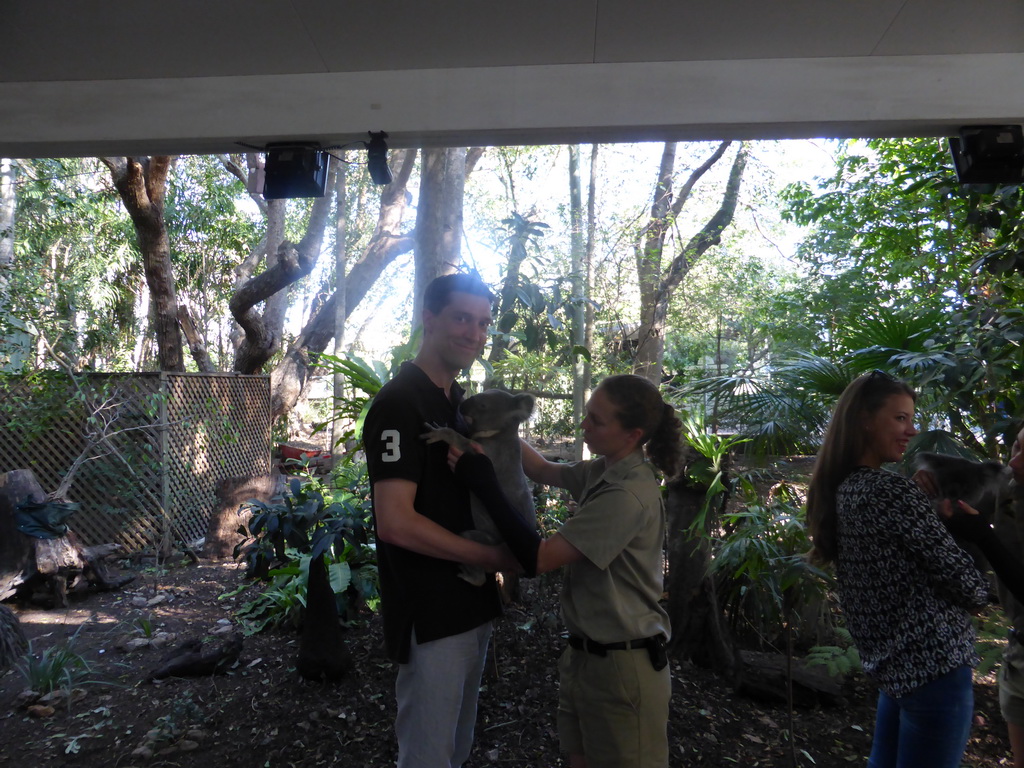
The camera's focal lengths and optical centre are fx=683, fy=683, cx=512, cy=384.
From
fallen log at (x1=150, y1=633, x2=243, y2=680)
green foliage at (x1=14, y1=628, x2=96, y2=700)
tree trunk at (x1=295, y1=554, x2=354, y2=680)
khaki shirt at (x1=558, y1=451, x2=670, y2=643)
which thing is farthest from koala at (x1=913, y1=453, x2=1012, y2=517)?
green foliage at (x1=14, y1=628, x2=96, y2=700)

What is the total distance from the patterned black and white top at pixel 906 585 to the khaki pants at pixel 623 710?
62 cm

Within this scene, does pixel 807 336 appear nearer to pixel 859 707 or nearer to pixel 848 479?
pixel 859 707

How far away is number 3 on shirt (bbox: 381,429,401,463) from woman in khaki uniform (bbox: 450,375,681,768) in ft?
0.50

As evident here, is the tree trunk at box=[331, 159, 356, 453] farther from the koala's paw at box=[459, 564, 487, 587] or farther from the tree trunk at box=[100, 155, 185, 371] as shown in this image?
the koala's paw at box=[459, 564, 487, 587]

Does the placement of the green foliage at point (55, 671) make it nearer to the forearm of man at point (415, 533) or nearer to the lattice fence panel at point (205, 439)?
the lattice fence panel at point (205, 439)

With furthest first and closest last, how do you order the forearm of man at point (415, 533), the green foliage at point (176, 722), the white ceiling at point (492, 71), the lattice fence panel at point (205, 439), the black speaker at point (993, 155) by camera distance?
the lattice fence panel at point (205, 439) → the green foliage at point (176, 722) → the black speaker at point (993, 155) → the white ceiling at point (492, 71) → the forearm of man at point (415, 533)

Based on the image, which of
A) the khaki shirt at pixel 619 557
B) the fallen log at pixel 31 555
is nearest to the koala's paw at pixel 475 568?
the khaki shirt at pixel 619 557

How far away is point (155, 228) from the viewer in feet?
28.3

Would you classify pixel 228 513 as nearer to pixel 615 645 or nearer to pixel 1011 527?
pixel 615 645

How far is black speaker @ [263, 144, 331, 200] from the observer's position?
307 cm

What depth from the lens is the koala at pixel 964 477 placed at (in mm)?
2129

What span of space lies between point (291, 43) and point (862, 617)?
9.89ft

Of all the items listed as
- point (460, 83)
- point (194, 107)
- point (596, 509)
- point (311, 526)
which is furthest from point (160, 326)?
point (596, 509)

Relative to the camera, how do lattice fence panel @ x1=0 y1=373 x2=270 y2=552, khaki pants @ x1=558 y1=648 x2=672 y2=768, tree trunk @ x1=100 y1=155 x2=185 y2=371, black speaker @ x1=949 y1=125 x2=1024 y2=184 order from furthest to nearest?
tree trunk @ x1=100 y1=155 x2=185 y2=371
lattice fence panel @ x1=0 y1=373 x2=270 y2=552
black speaker @ x1=949 y1=125 x2=1024 y2=184
khaki pants @ x1=558 y1=648 x2=672 y2=768
